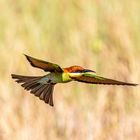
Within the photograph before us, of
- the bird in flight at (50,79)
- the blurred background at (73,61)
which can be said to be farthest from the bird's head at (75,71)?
the blurred background at (73,61)

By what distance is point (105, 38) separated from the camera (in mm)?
2998

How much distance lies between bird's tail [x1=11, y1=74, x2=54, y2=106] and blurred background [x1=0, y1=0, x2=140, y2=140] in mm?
1002

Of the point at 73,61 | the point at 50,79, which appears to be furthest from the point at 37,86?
the point at 73,61

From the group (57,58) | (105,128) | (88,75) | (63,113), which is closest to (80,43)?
(57,58)

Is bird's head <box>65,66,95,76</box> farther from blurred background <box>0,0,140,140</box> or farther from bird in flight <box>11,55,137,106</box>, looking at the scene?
blurred background <box>0,0,140,140</box>

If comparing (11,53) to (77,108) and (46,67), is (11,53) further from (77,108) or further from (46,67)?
(46,67)

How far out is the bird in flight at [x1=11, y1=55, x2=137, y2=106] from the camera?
2.50ft

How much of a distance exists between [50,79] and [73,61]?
2.09 metres

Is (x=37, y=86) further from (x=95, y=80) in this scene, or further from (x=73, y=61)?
(x=73, y=61)

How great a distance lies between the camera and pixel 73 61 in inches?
112

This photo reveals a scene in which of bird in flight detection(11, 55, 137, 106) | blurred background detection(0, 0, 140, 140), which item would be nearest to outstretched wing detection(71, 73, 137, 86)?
bird in flight detection(11, 55, 137, 106)

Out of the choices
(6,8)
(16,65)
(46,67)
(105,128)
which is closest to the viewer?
(46,67)

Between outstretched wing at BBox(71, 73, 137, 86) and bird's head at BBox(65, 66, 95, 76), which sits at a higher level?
bird's head at BBox(65, 66, 95, 76)

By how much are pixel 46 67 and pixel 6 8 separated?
9.07 feet
